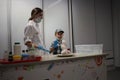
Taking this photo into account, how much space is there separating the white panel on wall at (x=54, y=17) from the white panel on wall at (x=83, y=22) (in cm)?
27

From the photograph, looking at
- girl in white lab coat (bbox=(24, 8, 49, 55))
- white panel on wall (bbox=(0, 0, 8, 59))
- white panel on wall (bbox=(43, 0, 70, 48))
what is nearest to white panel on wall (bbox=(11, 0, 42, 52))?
white panel on wall (bbox=(0, 0, 8, 59))

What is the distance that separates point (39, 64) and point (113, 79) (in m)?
2.49

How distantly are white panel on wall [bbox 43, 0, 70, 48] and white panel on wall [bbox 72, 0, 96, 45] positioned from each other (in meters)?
0.27

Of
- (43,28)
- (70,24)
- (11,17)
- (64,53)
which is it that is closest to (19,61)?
(64,53)

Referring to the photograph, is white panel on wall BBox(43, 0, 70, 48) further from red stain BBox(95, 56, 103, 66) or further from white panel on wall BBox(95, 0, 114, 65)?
red stain BBox(95, 56, 103, 66)

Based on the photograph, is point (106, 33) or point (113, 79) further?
point (106, 33)

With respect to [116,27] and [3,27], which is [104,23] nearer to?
[116,27]

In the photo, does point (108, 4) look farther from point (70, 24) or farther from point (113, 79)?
point (113, 79)

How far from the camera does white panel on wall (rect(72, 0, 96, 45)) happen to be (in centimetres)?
424

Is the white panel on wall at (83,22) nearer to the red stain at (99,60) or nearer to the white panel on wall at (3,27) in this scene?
the white panel on wall at (3,27)

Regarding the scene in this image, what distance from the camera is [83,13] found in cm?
438

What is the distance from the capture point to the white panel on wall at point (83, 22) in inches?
167

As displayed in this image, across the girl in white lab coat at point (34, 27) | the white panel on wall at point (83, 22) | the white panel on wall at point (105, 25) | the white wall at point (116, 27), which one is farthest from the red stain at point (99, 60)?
the white wall at point (116, 27)

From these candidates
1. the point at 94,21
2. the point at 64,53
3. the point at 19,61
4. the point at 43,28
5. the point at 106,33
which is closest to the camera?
the point at 19,61
